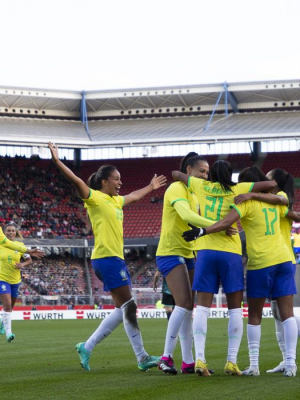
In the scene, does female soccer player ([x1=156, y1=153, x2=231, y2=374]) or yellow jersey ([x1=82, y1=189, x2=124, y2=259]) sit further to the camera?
yellow jersey ([x1=82, y1=189, x2=124, y2=259])

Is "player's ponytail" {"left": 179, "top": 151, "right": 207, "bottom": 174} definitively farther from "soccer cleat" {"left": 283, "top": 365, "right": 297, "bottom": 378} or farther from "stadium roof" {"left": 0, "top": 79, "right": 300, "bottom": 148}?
"stadium roof" {"left": 0, "top": 79, "right": 300, "bottom": 148}

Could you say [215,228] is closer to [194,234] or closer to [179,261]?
[194,234]

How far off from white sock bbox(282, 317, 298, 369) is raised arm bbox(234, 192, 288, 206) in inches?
48.3

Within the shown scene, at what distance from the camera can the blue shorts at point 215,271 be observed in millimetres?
7969

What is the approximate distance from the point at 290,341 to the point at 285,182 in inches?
71.1

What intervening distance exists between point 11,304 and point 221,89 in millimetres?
34781

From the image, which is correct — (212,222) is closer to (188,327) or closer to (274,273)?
(274,273)

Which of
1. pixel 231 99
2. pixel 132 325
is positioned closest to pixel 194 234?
pixel 132 325

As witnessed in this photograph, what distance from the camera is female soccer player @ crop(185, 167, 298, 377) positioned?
7.98 meters

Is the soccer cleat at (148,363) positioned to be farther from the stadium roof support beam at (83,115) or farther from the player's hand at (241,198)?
the stadium roof support beam at (83,115)

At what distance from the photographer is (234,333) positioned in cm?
802

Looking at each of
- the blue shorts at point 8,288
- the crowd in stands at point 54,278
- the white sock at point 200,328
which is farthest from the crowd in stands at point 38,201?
the white sock at point 200,328

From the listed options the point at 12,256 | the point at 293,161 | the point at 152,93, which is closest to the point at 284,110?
the point at 293,161

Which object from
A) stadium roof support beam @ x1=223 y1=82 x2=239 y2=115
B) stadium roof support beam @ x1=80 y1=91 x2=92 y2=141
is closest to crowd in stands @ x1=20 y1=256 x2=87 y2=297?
stadium roof support beam @ x1=80 y1=91 x2=92 y2=141
